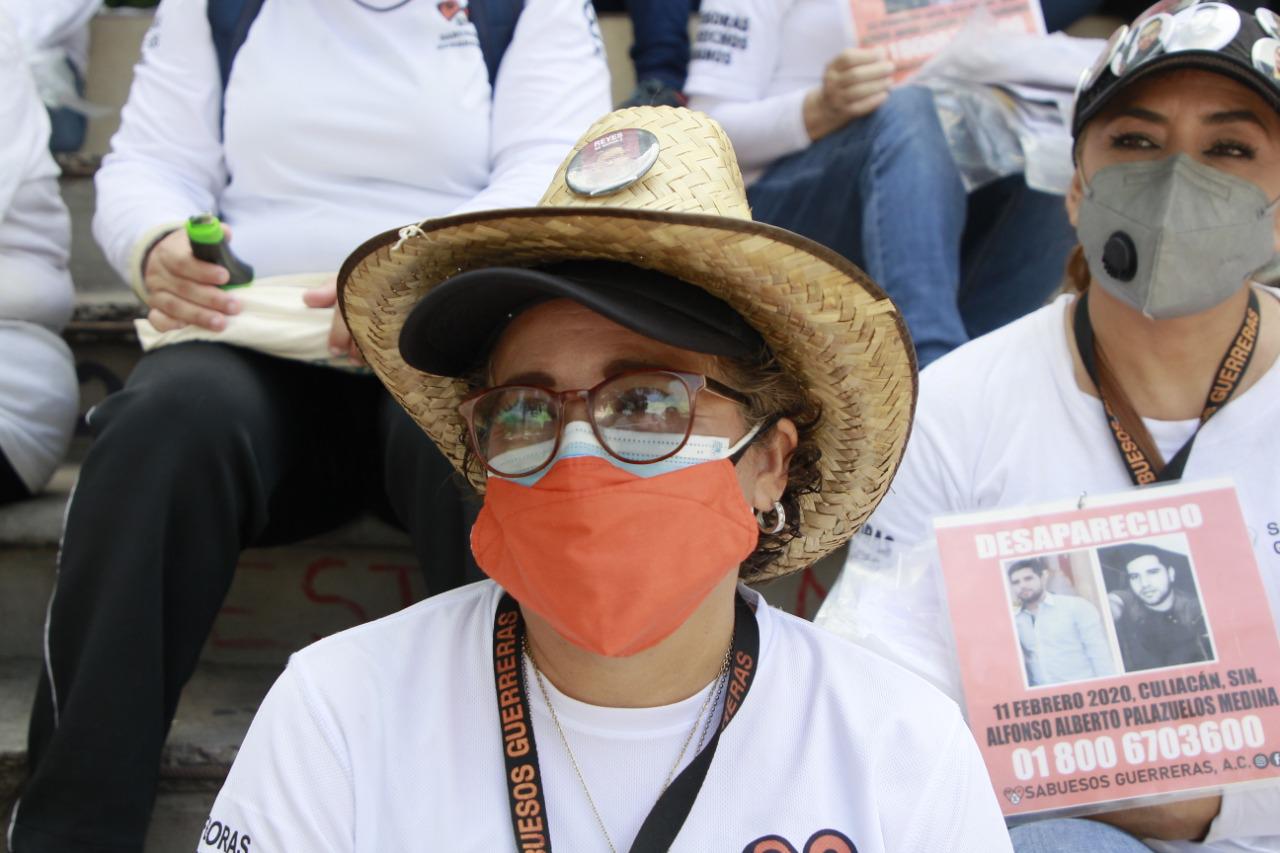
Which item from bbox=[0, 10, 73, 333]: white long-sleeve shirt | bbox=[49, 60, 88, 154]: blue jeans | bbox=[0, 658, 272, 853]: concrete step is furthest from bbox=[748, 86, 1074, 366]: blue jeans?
bbox=[49, 60, 88, 154]: blue jeans

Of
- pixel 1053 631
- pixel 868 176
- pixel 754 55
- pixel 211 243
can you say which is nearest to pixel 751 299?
pixel 1053 631

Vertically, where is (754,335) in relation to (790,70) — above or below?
above

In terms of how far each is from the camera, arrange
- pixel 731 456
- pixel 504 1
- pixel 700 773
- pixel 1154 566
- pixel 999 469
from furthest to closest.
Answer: pixel 504 1 → pixel 999 469 → pixel 1154 566 → pixel 731 456 → pixel 700 773

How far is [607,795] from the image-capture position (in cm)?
147

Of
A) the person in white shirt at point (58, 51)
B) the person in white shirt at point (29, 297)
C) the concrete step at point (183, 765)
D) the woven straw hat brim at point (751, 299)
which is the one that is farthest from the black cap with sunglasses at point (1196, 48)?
the person in white shirt at point (58, 51)

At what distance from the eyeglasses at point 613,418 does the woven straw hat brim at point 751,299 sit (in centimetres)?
15

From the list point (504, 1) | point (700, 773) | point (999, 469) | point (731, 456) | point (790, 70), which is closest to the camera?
point (700, 773)

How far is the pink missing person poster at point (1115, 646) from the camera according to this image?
5.99 ft

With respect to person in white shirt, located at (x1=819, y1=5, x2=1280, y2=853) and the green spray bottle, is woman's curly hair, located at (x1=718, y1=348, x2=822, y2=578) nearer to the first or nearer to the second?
person in white shirt, located at (x1=819, y1=5, x2=1280, y2=853)

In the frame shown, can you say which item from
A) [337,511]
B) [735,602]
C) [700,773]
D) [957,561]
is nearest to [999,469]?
[957,561]

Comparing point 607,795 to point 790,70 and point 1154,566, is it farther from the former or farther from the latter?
point 790,70

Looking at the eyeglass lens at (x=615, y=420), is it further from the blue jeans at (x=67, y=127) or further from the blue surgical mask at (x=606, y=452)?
the blue jeans at (x=67, y=127)

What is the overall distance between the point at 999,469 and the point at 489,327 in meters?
1.12

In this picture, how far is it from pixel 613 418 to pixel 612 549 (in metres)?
0.18
